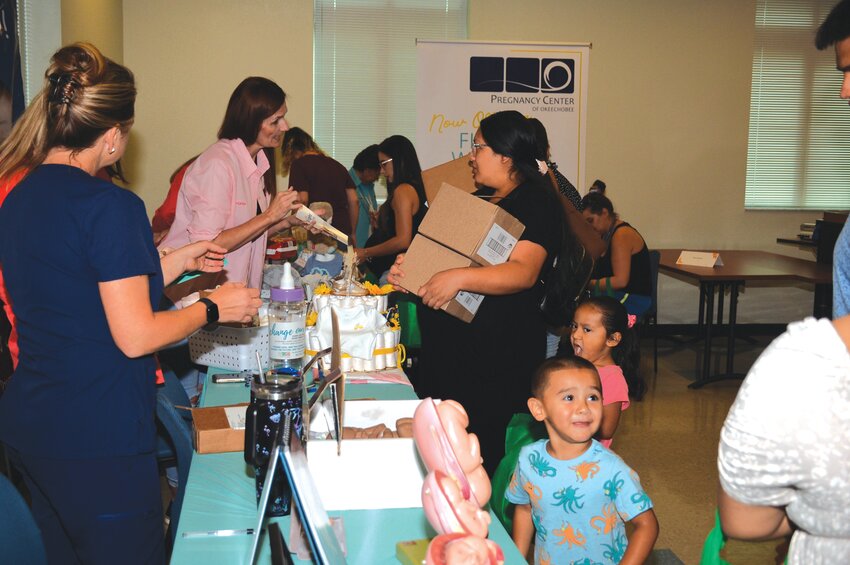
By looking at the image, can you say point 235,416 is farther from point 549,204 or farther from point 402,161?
point 402,161

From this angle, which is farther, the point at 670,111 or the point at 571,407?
the point at 670,111

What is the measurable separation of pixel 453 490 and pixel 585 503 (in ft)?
2.88

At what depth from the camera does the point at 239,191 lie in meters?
2.83

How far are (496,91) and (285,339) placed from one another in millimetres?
4940

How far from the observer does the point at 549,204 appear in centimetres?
245

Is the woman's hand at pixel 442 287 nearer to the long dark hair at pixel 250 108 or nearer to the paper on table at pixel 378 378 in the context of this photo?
the paper on table at pixel 378 378

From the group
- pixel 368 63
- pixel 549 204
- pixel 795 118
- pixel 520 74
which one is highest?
pixel 368 63

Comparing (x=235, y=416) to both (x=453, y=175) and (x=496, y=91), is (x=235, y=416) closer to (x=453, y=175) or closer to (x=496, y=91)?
(x=453, y=175)

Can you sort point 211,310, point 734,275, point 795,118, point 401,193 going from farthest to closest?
point 795,118 → point 734,275 → point 401,193 → point 211,310

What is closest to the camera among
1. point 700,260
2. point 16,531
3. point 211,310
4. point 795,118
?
point 16,531

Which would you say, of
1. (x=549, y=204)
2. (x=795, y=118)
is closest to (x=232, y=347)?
(x=549, y=204)

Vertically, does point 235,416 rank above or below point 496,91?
below

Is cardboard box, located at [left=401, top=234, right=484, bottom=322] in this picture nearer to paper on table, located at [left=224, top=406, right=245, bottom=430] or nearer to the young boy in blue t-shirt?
the young boy in blue t-shirt

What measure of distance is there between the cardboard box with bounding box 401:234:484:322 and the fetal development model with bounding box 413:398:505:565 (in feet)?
4.66
